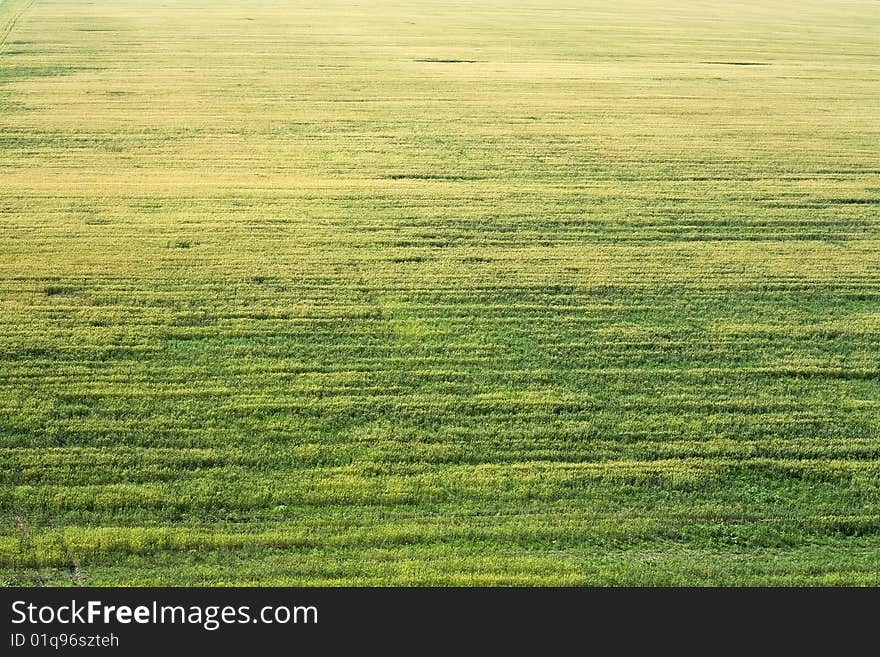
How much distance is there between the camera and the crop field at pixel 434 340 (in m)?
9.96

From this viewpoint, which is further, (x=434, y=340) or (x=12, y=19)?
(x=12, y=19)

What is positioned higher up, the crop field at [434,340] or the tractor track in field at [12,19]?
the tractor track in field at [12,19]

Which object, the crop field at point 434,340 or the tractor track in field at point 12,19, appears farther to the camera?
the tractor track in field at point 12,19

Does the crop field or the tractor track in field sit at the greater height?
the tractor track in field

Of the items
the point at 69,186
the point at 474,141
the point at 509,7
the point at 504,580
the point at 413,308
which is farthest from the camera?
the point at 509,7

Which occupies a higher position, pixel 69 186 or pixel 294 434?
pixel 69 186

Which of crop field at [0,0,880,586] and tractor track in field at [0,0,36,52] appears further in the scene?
tractor track in field at [0,0,36,52]

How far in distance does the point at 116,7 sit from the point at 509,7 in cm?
2318

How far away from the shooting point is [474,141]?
2506 centimetres

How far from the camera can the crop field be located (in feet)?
32.7

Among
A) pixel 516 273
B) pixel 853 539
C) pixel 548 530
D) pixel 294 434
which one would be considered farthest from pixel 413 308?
pixel 853 539

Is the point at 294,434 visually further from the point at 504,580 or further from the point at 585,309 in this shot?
the point at 585,309

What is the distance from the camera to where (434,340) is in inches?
557

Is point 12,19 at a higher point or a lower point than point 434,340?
higher
